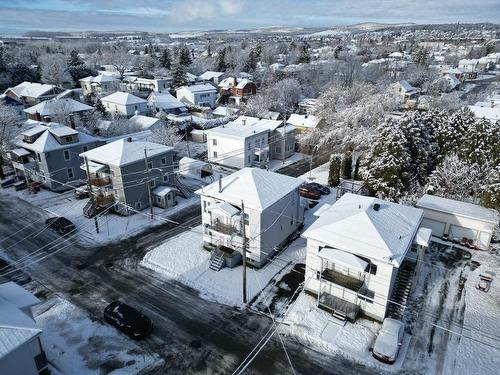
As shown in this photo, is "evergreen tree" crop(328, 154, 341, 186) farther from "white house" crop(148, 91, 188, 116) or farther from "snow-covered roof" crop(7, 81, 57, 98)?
"snow-covered roof" crop(7, 81, 57, 98)

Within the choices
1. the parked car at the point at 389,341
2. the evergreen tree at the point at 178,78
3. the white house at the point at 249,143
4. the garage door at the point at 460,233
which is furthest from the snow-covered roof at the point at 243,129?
the evergreen tree at the point at 178,78

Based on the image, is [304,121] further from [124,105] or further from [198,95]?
[198,95]

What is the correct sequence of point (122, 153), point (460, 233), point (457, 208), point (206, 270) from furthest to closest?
point (122, 153) < point (457, 208) < point (460, 233) < point (206, 270)

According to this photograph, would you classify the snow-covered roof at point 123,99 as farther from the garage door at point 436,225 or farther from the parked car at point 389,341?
the parked car at point 389,341

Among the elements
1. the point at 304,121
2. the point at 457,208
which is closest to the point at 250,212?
the point at 457,208

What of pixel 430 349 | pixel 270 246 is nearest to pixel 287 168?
pixel 270 246

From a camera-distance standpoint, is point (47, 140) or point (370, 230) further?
point (47, 140)

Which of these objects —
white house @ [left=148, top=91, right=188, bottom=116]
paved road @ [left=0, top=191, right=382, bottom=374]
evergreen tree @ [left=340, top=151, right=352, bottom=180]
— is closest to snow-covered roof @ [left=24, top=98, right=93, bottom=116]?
white house @ [left=148, top=91, right=188, bottom=116]
